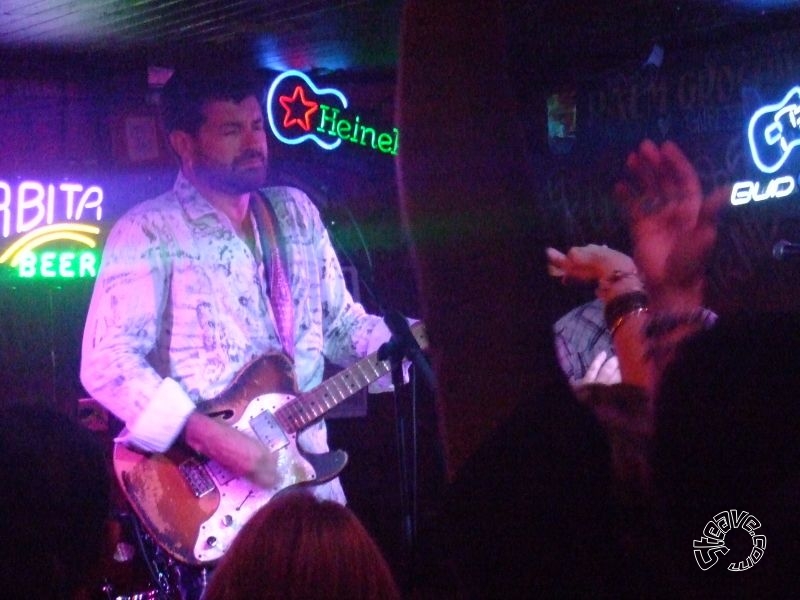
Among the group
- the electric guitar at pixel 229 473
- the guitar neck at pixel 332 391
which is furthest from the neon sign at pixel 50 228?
the guitar neck at pixel 332 391

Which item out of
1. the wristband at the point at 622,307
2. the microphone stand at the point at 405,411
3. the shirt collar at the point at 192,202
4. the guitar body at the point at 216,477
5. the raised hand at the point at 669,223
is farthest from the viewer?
the shirt collar at the point at 192,202

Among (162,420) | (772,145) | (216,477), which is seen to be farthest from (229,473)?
(772,145)

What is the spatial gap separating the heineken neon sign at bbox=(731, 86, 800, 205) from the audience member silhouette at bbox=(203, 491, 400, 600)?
3.52 metres

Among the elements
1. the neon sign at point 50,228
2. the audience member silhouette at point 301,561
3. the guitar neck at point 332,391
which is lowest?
the guitar neck at point 332,391

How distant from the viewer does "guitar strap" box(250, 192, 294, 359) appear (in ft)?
13.0

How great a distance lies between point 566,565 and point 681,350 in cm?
12

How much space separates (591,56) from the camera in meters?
4.64

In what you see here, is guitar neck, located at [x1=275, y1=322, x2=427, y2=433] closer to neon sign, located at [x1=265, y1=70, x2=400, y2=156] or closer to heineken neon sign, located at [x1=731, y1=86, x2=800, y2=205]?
neon sign, located at [x1=265, y1=70, x2=400, y2=156]

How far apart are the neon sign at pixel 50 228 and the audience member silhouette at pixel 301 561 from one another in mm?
3182

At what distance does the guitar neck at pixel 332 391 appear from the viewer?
373 centimetres

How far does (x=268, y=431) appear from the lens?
3.68 metres

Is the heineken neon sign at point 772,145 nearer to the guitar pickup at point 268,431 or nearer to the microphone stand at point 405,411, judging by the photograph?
the microphone stand at point 405,411

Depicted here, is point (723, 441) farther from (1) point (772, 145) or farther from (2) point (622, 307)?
(1) point (772, 145)

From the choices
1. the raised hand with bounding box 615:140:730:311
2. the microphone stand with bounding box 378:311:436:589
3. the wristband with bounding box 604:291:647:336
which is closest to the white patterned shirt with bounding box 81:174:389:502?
the microphone stand with bounding box 378:311:436:589
